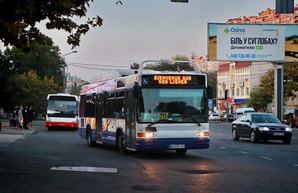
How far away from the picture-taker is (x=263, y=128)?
1128 inches

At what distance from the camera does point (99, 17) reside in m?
15.5

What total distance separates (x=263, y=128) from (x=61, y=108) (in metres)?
22.2

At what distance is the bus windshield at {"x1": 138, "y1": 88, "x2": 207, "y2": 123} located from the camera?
61.0 feet

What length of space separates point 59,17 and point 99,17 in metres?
1.05

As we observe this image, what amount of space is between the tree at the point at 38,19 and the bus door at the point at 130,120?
3531 mm

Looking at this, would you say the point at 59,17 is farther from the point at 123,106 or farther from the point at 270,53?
the point at 270,53

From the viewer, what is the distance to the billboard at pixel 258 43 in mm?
54344

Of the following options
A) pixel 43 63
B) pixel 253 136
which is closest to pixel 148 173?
pixel 253 136

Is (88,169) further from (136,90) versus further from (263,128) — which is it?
(263,128)

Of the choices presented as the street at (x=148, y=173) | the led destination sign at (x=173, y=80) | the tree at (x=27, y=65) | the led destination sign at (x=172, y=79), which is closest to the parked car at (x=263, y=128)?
the street at (x=148, y=173)

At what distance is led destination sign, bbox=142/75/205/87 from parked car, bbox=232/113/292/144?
1007cm

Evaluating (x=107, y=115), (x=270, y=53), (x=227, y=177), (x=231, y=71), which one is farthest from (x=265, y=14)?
(x=227, y=177)

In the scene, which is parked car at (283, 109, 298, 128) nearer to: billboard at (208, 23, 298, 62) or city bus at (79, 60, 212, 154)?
billboard at (208, 23, 298, 62)

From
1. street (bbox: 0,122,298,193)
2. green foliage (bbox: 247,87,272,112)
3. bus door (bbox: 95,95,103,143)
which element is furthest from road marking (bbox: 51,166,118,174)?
green foliage (bbox: 247,87,272,112)
